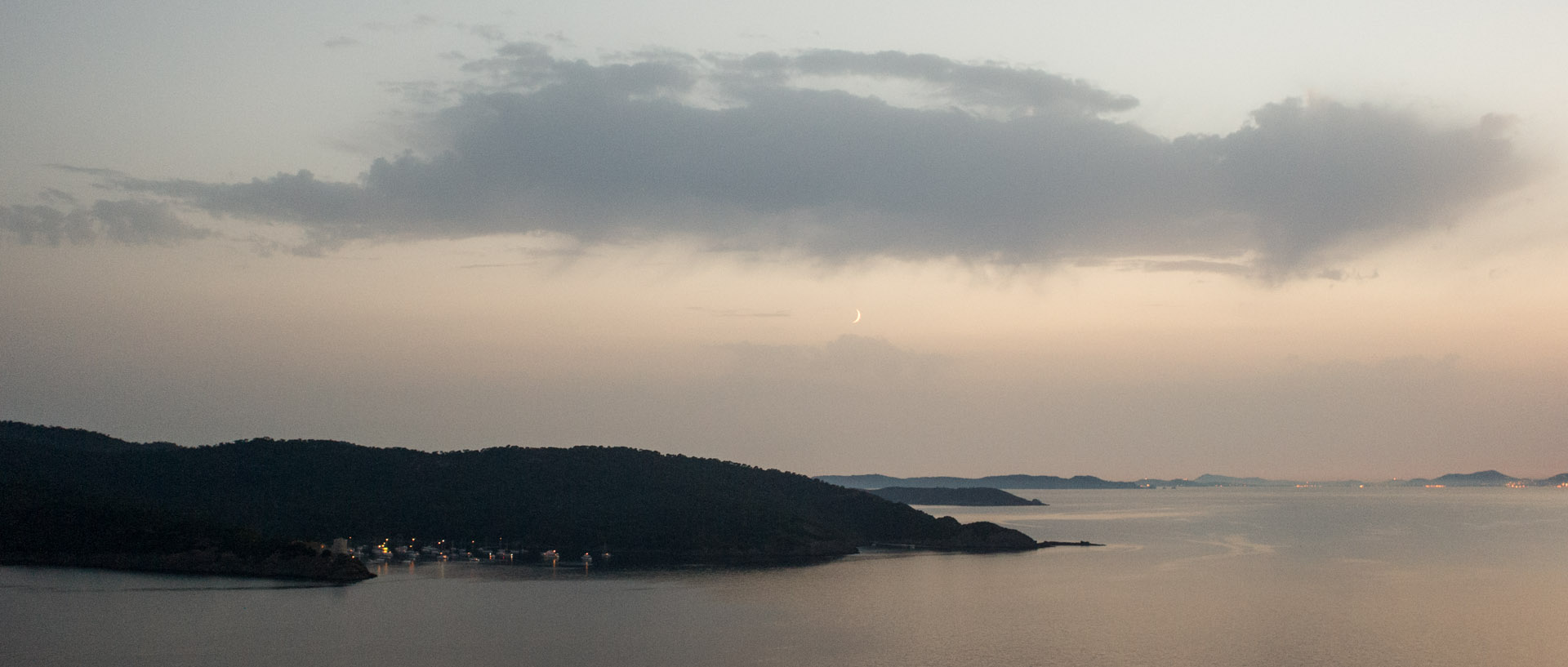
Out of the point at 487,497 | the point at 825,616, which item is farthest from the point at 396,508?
the point at 825,616

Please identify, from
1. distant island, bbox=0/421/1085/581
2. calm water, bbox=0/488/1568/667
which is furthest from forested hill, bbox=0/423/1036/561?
calm water, bbox=0/488/1568/667

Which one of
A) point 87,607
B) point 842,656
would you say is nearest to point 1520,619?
point 842,656

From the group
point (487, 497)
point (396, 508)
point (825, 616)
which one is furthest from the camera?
point (487, 497)

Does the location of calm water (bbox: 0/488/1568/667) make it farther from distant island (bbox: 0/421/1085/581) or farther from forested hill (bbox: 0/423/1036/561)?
forested hill (bbox: 0/423/1036/561)

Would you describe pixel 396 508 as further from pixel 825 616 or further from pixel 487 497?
pixel 825 616

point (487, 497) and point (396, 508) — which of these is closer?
point (396, 508)

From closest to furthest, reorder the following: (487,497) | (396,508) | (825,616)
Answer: (825,616) → (396,508) → (487,497)
